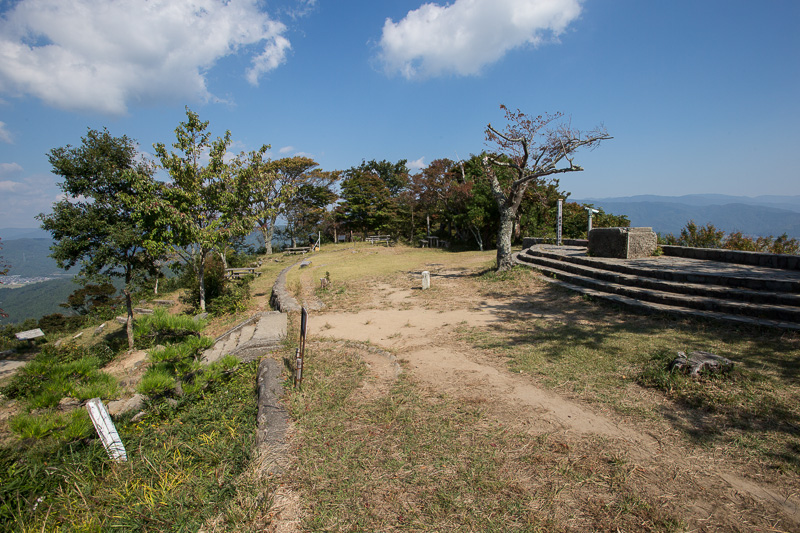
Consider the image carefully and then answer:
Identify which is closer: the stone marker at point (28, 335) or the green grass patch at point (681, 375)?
the green grass patch at point (681, 375)

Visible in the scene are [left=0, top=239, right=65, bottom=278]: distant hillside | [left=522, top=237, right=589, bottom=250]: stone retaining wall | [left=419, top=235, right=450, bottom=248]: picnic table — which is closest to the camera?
[left=522, top=237, right=589, bottom=250]: stone retaining wall

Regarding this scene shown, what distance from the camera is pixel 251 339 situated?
6289 mm

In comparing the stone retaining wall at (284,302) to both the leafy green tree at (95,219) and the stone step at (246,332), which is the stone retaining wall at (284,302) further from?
the leafy green tree at (95,219)

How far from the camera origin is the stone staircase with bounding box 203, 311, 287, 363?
19.1ft

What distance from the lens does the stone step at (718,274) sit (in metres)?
6.04

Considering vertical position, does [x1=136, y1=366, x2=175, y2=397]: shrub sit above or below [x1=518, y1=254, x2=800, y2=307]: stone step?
below

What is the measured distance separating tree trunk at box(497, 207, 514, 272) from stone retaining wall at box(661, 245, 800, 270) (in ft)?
14.1

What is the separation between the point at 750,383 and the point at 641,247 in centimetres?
708

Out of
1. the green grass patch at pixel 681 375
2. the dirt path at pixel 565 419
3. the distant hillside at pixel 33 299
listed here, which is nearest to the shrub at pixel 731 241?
the green grass patch at pixel 681 375

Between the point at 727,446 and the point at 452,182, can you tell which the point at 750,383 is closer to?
the point at 727,446

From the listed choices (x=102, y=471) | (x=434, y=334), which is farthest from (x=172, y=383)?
(x=434, y=334)

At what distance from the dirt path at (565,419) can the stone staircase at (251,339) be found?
839 mm

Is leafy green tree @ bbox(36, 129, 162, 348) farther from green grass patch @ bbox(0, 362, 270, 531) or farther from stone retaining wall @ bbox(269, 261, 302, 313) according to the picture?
green grass patch @ bbox(0, 362, 270, 531)

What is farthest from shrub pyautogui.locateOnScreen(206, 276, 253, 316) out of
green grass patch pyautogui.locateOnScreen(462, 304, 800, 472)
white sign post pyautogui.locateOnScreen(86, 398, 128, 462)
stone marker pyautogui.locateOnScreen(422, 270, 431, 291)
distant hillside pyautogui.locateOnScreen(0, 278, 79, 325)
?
distant hillside pyautogui.locateOnScreen(0, 278, 79, 325)
